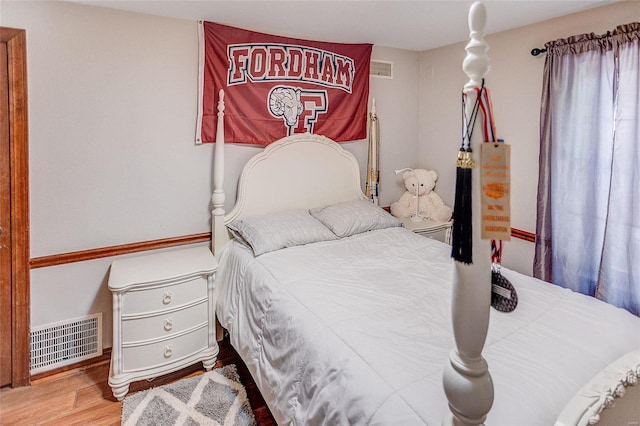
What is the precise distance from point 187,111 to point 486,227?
87.6 inches

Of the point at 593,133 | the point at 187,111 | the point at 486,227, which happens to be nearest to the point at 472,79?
the point at 486,227

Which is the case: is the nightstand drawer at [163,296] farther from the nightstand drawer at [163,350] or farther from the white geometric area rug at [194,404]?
the white geometric area rug at [194,404]

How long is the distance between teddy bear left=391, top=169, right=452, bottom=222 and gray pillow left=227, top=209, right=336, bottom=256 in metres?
1.02

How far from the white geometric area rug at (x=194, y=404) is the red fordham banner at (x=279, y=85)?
157cm

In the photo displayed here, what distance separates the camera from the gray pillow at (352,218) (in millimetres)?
2654

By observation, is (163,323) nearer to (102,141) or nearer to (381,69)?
(102,141)

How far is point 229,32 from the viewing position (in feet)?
8.28

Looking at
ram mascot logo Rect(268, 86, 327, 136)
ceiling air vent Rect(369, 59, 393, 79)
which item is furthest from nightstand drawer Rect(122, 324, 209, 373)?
ceiling air vent Rect(369, 59, 393, 79)

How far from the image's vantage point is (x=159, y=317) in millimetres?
2088

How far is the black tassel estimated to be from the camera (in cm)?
81

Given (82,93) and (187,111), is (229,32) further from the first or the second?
(82,93)

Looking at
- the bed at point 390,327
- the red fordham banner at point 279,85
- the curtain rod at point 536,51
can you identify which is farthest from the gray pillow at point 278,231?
the curtain rod at point 536,51

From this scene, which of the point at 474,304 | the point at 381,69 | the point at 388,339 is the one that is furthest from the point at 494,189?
the point at 381,69

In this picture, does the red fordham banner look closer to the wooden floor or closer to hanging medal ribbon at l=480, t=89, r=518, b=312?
the wooden floor
